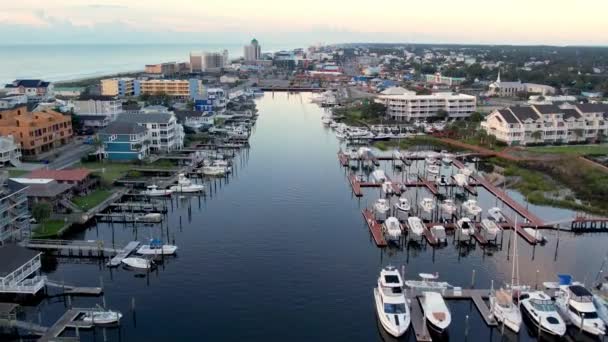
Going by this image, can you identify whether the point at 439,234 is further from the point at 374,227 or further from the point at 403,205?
the point at 403,205

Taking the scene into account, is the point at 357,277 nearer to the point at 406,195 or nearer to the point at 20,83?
the point at 406,195

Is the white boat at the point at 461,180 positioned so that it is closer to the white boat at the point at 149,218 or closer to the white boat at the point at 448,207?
the white boat at the point at 448,207

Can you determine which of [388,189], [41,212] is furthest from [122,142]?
[388,189]

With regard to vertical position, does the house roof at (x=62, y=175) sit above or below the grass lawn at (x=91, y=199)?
above

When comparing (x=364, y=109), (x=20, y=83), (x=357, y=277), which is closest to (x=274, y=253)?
(x=357, y=277)

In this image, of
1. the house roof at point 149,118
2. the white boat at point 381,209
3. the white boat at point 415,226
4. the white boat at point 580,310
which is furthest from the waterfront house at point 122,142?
the white boat at point 580,310

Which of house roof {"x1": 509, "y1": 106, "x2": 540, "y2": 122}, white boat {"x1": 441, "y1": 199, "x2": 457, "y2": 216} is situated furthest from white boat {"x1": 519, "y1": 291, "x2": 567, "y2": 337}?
house roof {"x1": 509, "y1": 106, "x2": 540, "y2": 122}
